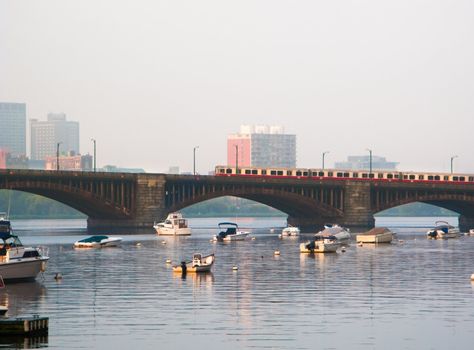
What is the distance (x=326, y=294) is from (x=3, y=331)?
31761 mm

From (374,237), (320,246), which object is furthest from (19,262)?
(374,237)

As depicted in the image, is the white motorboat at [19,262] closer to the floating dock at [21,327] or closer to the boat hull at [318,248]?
the floating dock at [21,327]

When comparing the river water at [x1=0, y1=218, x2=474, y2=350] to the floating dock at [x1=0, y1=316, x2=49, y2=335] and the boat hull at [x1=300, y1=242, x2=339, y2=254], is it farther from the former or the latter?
the boat hull at [x1=300, y1=242, x2=339, y2=254]

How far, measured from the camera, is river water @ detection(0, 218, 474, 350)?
67312 millimetres

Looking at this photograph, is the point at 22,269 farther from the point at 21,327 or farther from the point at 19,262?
the point at 21,327

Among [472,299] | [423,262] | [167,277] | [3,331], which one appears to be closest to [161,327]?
[3,331]

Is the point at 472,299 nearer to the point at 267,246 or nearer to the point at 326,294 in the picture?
the point at 326,294

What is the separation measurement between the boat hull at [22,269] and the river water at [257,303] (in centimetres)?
92

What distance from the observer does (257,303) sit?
276 feet

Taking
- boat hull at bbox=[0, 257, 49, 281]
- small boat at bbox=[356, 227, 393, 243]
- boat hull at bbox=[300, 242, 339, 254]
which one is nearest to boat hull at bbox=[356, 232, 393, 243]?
small boat at bbox=[356, 227, 393, 243]

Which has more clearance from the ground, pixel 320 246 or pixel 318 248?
pixel 320 246

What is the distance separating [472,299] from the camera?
8744cm

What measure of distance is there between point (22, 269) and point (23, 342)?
34909 millimetres

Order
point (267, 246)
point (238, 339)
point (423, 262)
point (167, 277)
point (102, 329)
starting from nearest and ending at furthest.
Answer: point (238, 339)
point (102, 329)
point (167, 277)
point (423, 262)
point (267, 246)
